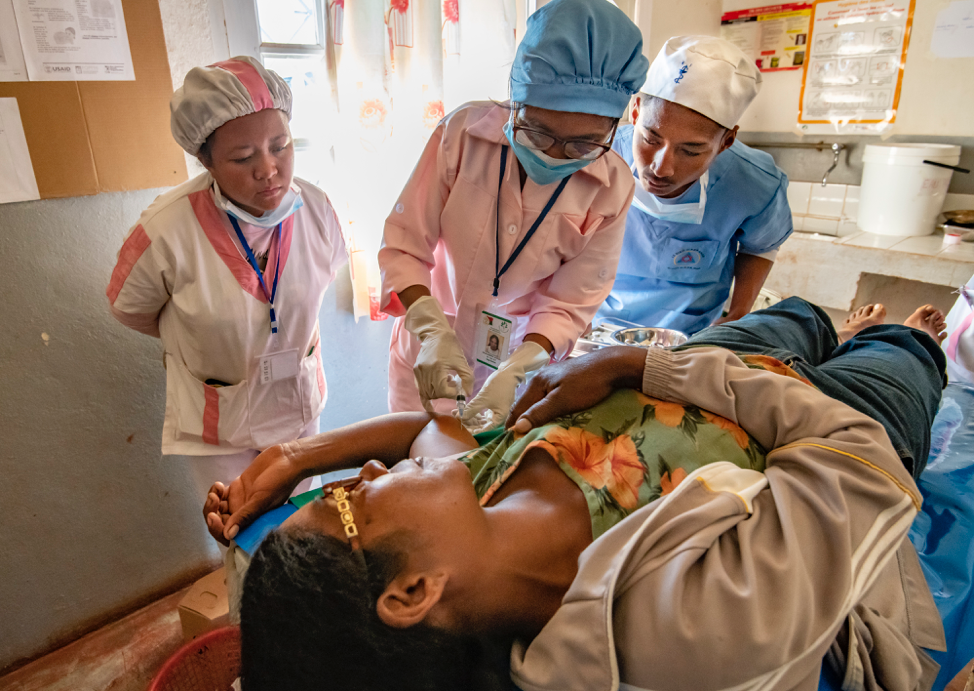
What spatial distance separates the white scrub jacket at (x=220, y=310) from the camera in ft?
5.37

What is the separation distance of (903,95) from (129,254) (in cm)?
364

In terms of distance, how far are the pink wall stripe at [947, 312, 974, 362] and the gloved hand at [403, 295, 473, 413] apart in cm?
166

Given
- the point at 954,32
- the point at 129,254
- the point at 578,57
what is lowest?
the point at 129,254

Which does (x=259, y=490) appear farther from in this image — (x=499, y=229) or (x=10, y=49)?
(x=10, y=49)

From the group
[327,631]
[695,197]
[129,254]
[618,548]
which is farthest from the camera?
[695,197]

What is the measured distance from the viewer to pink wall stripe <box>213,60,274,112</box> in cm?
156

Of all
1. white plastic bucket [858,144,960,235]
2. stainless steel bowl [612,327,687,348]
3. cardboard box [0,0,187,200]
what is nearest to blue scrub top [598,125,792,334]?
stainless steel bowl [612,327,687,348]

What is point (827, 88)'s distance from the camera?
11.3ft

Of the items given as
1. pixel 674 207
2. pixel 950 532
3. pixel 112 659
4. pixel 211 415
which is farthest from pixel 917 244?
pixel 112 659

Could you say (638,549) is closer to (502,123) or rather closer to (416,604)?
(416,604)

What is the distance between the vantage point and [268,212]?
1.72m

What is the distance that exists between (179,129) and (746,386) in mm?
1483

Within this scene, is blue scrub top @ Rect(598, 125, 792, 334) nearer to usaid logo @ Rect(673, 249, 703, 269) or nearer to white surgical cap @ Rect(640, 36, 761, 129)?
usaid logo @ Rect(673, 249, 703, 269)

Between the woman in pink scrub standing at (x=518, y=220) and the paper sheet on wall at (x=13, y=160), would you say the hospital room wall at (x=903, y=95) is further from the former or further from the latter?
the paper sheet on wall at (x=13, y=160)
